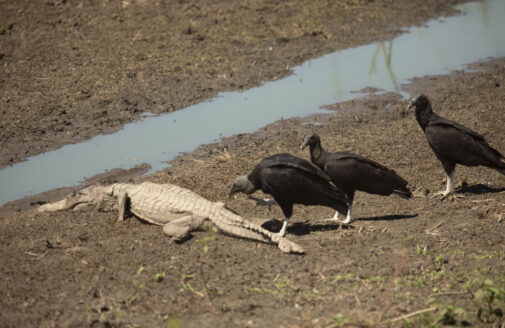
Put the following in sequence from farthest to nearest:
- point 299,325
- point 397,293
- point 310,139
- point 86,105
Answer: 1. point 86,105
2. point 310,139
3. point 397,293
4. point 299,325

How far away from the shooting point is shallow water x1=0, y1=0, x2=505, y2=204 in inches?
392

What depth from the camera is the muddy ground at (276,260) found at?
538cm

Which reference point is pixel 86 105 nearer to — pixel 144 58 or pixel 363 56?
pixel 144 58

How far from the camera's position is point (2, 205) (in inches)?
351

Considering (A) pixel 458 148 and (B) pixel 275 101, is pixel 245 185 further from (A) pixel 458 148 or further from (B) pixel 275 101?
(B) pixel 275 101

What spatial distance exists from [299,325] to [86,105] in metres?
7.82

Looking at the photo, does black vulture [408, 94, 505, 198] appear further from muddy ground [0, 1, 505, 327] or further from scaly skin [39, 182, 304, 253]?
scaly skin [39, 182, 304, 253]

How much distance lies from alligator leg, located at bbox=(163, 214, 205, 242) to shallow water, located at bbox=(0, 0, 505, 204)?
2876mm

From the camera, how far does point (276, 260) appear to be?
638cm

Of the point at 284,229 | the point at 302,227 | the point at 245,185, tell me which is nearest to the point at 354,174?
the point at 302,227

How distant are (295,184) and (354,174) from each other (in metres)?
0.78

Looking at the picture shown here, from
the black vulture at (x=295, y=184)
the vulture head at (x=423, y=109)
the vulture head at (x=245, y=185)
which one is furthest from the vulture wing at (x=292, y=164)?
the vulture head at (x=423, y=109)

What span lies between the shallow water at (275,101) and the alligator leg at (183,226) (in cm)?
288

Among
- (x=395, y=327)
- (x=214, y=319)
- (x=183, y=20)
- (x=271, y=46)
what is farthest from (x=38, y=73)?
(x=395, y=327)
